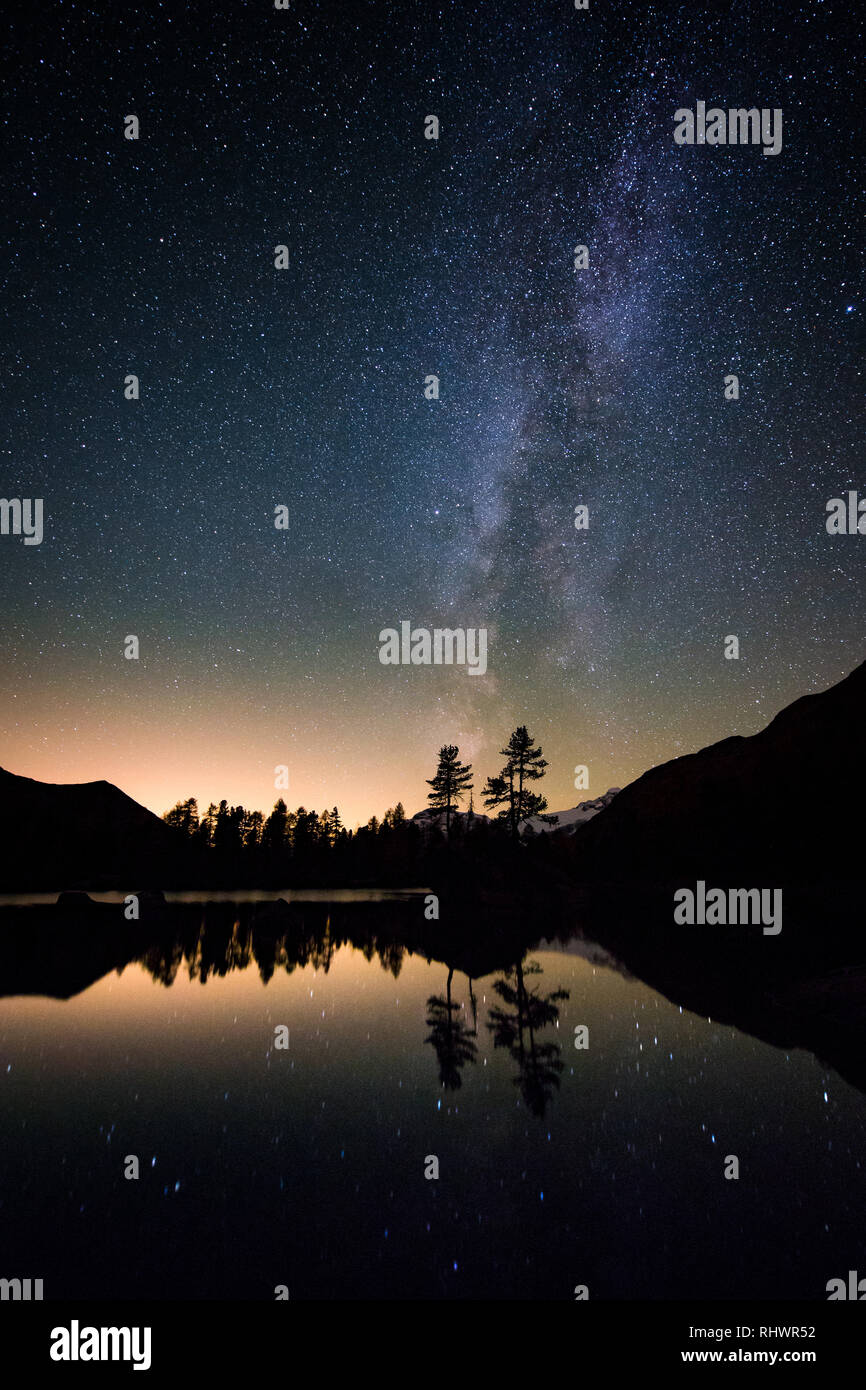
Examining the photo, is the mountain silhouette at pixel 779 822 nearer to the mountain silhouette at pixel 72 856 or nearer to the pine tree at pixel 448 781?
the pine tree at pixel 448 781

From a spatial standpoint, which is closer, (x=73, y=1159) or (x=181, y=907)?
(x=73, y=1159)

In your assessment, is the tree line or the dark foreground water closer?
the dark foreground water

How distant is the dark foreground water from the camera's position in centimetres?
554

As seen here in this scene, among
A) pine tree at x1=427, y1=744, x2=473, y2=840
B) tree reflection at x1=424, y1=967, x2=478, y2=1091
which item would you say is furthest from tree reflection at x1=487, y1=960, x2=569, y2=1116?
pine tree at x1=427, y1=744, x2=473, y2=840

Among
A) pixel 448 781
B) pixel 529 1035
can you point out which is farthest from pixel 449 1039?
pixel 448 781

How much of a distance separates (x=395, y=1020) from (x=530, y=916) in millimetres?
27346

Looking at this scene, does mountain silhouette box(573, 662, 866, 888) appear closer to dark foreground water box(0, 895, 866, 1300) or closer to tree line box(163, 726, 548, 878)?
tree line box(163, 726, 548, 878)

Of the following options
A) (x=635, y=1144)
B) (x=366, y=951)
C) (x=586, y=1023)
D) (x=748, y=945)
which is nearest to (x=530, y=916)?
(x=748, y=945)

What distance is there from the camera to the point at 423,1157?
7617mm

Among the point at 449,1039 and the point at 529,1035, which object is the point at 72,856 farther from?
the point at 529,1035

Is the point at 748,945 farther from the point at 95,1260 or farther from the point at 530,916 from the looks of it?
the point at 95,1260

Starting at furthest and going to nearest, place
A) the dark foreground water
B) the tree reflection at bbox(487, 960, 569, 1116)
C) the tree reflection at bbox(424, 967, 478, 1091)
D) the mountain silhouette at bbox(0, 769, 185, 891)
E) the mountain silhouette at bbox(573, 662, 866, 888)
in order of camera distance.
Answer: the mountain silhouette at bbox(0, 769, 185, 891), the mountain silhouette at bbox(573, 662, 866, 888), the tree reflection at bbox(424, 967, 478, 1091), the tree reflection at bbox(487, 960, 569, 1116), the dark foreground water

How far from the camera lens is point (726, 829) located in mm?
63250
